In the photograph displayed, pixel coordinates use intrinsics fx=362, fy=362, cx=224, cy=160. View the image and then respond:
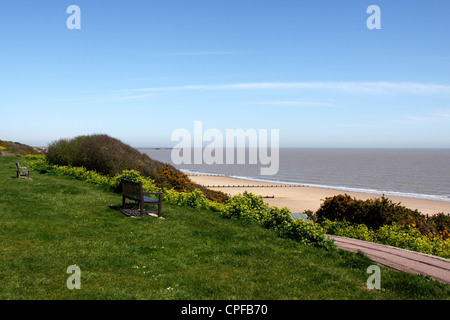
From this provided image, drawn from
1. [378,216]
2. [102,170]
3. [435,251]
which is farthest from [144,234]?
[102,170]

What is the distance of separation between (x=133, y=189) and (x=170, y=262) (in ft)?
17.8

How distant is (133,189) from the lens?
12.5 meters

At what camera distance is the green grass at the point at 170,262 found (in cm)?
605

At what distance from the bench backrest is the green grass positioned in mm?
886

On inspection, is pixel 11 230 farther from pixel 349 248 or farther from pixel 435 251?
pixel 435 251

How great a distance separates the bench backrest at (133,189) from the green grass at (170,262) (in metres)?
0.89

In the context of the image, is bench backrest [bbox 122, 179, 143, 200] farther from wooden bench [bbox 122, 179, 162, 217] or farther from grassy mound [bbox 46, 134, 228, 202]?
grassy mound [bbox 46, 134, 228, 202]

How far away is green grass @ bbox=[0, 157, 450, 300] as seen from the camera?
605cm

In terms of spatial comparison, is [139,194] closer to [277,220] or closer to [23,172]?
[277,220]

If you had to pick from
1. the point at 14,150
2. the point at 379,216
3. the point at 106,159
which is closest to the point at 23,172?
the point at 106,159

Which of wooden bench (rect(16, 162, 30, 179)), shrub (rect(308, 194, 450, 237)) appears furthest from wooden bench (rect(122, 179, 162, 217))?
wooden bench (rect(16, 162, 30, 179))

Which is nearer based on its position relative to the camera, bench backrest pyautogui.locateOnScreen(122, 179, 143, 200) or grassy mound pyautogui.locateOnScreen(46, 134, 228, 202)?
bench backrest pyautogui.locateOnScreen(122, 179, 143, 200)
